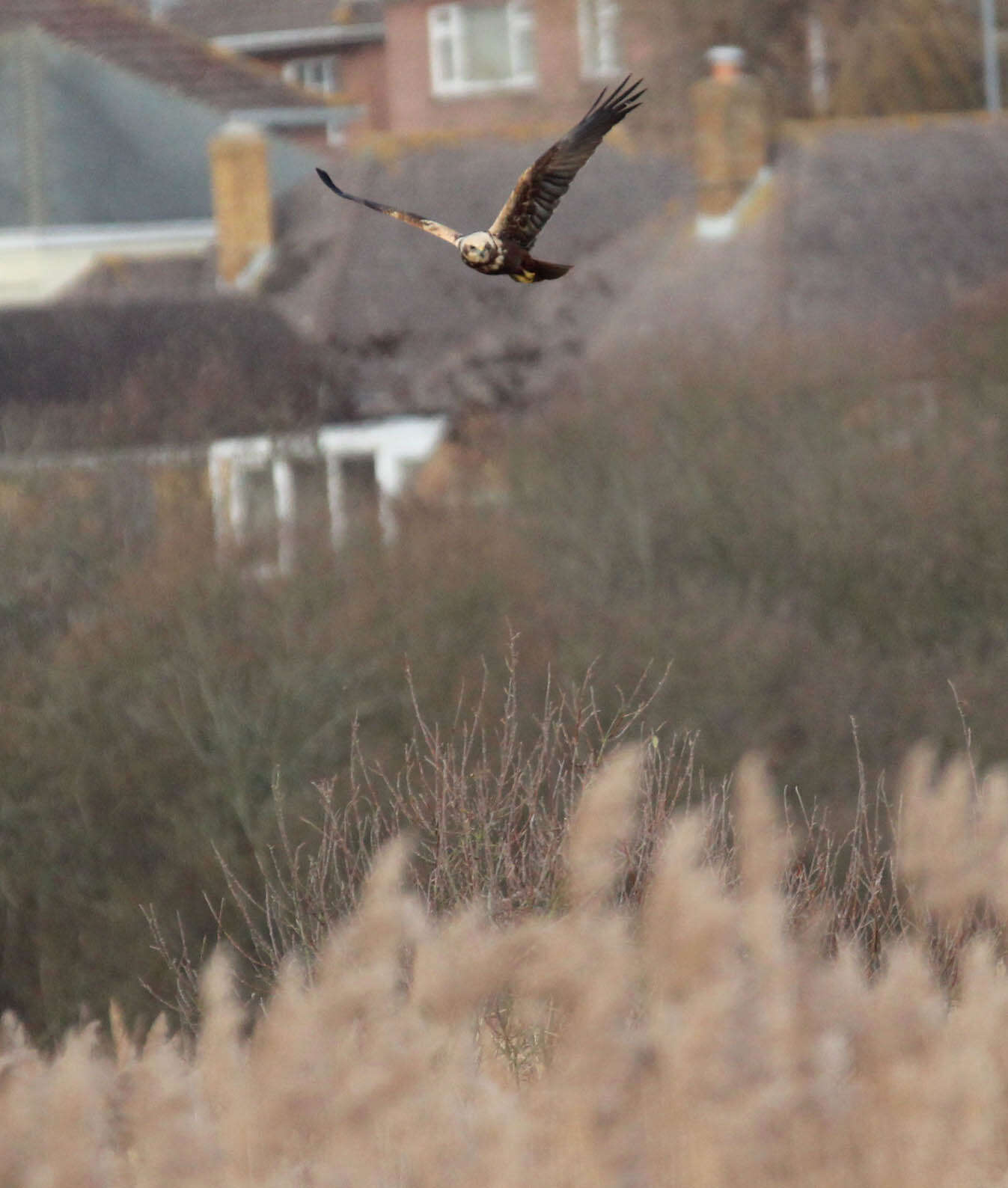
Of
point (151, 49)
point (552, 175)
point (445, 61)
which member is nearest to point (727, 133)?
point (151, 49)

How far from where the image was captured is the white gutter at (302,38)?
51375 millimetres

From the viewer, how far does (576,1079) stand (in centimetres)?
525

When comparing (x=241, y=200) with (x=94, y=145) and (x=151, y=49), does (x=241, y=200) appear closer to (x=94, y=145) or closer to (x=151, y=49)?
(x=94, y=145)

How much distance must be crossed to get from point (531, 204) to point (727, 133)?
2951 centimetres

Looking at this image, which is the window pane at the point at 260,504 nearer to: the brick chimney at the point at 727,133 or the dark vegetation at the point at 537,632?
the dark vegetation at the point at 537,632

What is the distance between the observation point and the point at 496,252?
20.1 ft

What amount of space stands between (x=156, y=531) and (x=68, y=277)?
48.4 ft

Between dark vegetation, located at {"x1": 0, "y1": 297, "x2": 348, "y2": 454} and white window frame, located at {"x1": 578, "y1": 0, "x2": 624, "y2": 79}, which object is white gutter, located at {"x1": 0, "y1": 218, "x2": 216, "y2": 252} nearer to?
dark vegetation, located at {"x1": 0, "y1": 297, "x2": 348, "y2": 454}

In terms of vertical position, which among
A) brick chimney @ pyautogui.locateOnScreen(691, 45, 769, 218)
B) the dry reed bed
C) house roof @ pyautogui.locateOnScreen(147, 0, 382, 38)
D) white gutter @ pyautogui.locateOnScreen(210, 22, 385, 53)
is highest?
house roof @ pyautogui.locateOnScreen(147, 0, 382, 38)

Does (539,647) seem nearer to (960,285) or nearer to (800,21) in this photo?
(960,285)

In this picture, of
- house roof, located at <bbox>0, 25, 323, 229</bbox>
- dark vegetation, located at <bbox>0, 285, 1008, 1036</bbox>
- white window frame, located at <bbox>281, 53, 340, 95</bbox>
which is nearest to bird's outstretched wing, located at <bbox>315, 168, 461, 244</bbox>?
dark vegetation, located at <bbox>0, 285, 1008, 1036</bbox>

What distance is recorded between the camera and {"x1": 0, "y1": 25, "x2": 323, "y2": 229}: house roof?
128 ft

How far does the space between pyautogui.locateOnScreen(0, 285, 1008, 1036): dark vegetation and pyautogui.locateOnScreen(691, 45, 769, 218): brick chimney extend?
3917mm

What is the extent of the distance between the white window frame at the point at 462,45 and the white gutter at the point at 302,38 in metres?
3.55
